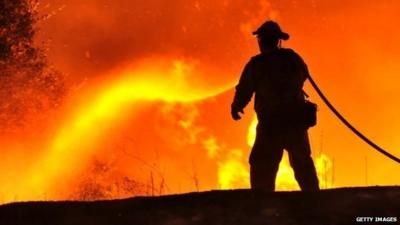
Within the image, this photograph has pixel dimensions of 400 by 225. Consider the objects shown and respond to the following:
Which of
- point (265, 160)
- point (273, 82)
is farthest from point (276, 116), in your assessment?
point (265, 160)

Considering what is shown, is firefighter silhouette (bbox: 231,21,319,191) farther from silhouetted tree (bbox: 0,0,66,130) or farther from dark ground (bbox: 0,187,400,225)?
silhouetted tree (bbox: 0,0,66,130)

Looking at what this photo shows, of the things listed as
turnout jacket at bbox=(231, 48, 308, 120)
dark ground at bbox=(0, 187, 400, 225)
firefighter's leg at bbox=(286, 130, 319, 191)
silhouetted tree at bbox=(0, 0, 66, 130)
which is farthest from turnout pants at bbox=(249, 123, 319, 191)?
silhouetted tree at bbox=(0, 0, 66, 130)

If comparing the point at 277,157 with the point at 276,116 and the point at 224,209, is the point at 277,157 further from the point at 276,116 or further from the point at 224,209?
the point at 224,209

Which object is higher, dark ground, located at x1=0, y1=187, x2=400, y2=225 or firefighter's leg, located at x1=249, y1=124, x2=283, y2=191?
firefighter's leg, located at x1=249, y1=124, x2=283, y2=191

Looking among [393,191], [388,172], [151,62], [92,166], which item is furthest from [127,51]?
[393,191]

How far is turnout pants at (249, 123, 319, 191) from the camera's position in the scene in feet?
27.3

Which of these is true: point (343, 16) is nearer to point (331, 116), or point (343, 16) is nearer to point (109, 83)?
point (331, 116)

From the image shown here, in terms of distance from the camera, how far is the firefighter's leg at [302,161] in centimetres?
830

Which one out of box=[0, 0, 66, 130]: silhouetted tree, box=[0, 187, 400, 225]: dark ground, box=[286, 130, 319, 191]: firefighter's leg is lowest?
box=[0, 187, 400, 225]: dark ground

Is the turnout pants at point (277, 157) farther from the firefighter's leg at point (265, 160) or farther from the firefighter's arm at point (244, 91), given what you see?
the firefighter's arm at point (244, 91)

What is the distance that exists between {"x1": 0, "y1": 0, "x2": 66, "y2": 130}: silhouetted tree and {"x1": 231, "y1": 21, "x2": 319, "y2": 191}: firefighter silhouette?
683 inches

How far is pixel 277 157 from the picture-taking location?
8.40m

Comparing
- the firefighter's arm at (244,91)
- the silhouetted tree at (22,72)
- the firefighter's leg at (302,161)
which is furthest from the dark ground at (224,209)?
the silhouetted tree at (22,72)

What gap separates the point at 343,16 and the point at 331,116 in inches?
304
